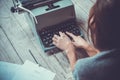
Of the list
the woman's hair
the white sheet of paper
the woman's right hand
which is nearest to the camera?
the woman's hair

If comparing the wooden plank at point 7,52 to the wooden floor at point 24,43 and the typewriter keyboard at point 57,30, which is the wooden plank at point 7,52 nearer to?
the wooden floor at point 24,43

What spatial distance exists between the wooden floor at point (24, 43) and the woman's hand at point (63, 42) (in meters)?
0.05

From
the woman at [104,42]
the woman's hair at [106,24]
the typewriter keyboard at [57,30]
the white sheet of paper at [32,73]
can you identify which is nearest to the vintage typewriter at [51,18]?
the typewriter keyboard at [57,30]

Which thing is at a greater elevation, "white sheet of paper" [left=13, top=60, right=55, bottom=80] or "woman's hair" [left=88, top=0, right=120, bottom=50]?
"woman's hair" [left=88, top=0, right=120, bottom=50]

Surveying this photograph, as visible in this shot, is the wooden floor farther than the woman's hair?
Yes

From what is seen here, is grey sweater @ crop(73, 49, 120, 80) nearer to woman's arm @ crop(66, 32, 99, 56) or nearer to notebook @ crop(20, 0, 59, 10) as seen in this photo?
woman's arm @ crop(66, 32, 99, 56)

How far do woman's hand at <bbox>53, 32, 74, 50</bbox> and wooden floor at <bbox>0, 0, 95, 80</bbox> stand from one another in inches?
1.8

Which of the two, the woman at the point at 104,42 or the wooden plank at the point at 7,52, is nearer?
the woman at the point at 104,42

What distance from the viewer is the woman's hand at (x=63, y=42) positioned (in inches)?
66.3

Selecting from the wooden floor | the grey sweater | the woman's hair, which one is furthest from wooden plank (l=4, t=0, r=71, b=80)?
the woman's hair

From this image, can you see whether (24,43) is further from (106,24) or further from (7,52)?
(106,24)

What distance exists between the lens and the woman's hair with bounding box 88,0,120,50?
44.3 inches

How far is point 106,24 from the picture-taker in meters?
1.16

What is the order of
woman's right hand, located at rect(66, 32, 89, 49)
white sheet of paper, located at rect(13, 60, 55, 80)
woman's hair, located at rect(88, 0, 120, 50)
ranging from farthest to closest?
woman's right hand, located at rect(66, 32, 89, 49) < white sheet of paper, located at rect(13, 60, 55, 80) < woman's hair, located at rect(88, 0, 120, 50)
